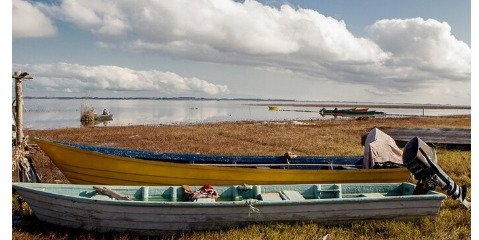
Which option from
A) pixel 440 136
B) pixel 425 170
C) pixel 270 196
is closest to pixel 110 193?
pixel 270 196

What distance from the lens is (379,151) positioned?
483 inches

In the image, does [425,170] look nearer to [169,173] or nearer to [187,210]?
[187,210]

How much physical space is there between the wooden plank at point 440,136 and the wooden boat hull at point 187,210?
11.4 meters

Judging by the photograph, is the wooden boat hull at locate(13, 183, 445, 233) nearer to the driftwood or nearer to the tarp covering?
the driftwood

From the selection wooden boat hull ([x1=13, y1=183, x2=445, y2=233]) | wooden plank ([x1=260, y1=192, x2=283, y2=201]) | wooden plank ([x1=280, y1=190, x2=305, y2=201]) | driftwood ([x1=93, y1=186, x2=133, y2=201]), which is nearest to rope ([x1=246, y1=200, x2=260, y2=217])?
wooden boat hull ([x1=13, y1=183, x2=445, y2=233])

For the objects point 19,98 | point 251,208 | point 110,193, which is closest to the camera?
point 251,208

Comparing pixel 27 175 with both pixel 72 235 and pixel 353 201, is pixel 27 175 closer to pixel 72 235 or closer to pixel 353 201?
pixel 72 235

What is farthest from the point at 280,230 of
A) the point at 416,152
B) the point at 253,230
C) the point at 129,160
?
the point at 129,160

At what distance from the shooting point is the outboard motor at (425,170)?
977 cm

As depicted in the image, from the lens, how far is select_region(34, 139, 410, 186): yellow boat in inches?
428

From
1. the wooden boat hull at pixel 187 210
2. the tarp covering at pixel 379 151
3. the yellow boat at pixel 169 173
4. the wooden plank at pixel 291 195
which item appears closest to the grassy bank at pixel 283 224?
the wooden boat hull at pixel 187 210

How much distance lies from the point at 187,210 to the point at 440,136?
59.3 feet

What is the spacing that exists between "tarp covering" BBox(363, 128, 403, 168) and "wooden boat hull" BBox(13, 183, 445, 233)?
8.00ft

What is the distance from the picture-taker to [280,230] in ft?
29.4
